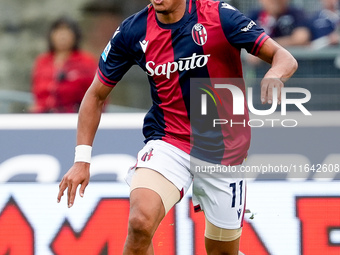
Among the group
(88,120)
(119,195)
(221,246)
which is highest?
(88,120)

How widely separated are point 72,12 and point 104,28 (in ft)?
1.61

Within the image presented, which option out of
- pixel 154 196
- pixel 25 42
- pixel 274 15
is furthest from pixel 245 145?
pixel 25 42

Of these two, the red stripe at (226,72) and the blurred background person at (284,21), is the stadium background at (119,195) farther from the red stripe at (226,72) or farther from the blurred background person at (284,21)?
the blurred background person at (284,21)

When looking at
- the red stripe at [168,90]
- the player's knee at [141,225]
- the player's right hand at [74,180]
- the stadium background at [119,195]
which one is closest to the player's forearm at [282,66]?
the red stripe at [168,90]

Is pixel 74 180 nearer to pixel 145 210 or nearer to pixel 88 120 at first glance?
pixel 88 120

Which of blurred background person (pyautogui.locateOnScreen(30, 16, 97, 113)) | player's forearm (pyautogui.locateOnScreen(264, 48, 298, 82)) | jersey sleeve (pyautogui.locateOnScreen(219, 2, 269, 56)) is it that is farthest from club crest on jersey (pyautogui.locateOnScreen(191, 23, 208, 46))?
blurred background person (pyautogui.locateOnScreen(30, 16, 97, 113))

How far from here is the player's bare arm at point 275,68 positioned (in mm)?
3463

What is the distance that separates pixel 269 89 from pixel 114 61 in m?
1.13

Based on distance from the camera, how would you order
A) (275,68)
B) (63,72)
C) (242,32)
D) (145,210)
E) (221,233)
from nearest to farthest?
(275,68) → (145,210) → (242,32) → (221,233) → (63,72)

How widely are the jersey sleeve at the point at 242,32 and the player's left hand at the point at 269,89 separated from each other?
18.7 inches

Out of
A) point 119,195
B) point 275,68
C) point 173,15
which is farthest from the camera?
point 119,195

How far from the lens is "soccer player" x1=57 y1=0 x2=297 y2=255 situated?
3973mm

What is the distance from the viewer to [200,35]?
4.05 meters

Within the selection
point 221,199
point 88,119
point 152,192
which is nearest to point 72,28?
point 88,119
